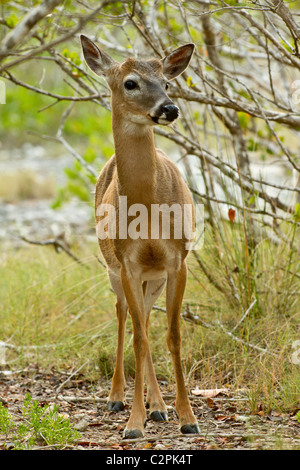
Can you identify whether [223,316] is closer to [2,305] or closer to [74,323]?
[74,323]

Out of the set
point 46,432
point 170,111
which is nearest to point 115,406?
point 46,432

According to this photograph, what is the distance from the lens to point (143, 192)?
423cm

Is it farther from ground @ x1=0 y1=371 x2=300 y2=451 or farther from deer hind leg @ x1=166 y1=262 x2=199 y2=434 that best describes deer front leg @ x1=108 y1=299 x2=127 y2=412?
deer hind leg @ x1=166 y1=262 x2=199 y2=434

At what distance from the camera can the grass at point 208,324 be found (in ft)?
15.7

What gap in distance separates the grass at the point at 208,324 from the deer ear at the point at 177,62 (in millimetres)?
1503

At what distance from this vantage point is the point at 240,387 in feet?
15.8

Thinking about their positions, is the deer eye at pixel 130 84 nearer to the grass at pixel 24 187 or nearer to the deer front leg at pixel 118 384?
the deer front leg at pixel 118 384

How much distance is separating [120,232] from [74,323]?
2.17m

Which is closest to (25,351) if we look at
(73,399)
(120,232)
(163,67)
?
(73,399)

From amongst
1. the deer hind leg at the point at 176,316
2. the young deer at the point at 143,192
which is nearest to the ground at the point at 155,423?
the young deer at the point at 143,192

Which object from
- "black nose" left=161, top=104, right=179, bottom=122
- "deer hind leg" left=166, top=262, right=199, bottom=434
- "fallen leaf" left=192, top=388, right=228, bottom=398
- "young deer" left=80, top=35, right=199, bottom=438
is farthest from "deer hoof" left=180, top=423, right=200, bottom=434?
"black nose" left=161, top=104, right=179, bottom=122

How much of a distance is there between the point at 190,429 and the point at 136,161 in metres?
1.62

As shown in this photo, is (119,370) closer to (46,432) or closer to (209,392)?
(209,392)

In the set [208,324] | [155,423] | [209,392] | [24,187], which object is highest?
[24,187]
